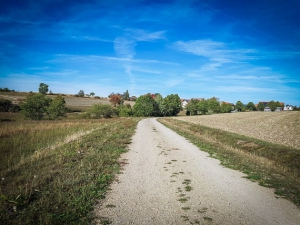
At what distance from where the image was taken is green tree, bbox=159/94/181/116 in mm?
89125

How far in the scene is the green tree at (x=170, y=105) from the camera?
8912 cm

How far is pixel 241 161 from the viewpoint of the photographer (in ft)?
32.7

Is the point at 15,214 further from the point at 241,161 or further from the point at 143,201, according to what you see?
the point at 241,161

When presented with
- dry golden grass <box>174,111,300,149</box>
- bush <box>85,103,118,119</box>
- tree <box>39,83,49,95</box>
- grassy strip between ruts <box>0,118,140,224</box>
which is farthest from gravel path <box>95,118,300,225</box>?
tree <box>39,83,49,95</box>

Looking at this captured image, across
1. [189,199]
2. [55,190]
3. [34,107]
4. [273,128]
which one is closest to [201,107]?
[273,128]

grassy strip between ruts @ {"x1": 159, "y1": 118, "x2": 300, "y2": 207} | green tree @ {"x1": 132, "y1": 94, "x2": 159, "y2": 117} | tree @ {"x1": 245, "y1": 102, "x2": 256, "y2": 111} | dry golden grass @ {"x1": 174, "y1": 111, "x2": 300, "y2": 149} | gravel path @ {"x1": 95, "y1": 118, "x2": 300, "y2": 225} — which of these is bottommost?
gravel path @ {"x1": 95, "y1": 118, "x2": 300, "y2": 225}

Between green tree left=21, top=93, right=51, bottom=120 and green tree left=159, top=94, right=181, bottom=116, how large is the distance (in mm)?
53712

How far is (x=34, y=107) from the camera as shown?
1940 inches

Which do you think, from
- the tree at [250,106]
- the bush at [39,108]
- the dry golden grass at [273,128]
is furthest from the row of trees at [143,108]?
the tree at [250,106]

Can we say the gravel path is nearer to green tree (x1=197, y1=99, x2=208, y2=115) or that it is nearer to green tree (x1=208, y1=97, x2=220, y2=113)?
green tree (x1=197, y1=99, x2=208, y2=115)

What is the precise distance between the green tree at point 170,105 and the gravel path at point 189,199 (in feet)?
265

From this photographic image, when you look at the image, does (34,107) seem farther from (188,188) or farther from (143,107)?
(188,188)

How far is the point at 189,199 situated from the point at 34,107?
5664cm

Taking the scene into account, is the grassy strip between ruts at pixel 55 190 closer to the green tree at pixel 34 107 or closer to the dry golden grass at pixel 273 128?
the dry golden grass at pixel 273 128
